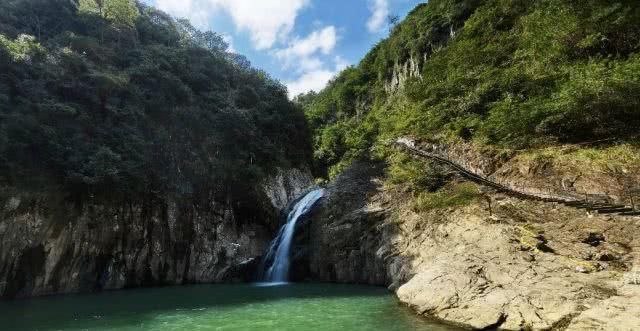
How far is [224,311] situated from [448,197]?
11.3 metres

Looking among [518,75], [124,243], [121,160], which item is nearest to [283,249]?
[124,243]

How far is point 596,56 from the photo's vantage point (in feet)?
73.6

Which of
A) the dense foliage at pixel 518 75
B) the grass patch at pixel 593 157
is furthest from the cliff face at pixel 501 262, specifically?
the dense foliage at pixel 518 75

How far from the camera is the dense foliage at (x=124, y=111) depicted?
70.8 feet

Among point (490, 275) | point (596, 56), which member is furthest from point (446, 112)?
point (490, 275)

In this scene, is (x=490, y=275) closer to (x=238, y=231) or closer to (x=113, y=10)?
(x=238, y=231)

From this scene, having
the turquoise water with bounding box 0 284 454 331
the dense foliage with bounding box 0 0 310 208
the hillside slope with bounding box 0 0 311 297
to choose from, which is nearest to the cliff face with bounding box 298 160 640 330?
the turquoise water with bounding box 0 284 454 331

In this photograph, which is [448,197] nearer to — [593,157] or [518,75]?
[593,157]

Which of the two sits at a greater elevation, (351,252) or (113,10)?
(113,10)

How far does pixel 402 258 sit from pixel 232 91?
80.0 ft

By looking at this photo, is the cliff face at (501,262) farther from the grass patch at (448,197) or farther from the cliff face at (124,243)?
the cliff face at (124,243)

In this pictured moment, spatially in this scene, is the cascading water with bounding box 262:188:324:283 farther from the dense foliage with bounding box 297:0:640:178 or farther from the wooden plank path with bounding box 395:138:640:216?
the wooden plank path with bounding box 395:138:640:216

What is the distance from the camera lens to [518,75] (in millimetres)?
24734

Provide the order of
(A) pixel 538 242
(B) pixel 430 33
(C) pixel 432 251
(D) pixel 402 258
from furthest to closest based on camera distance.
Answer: (B) pixel 430 33
(D) pixel 402 258
(C) pixel 432 251
(A) pixel 538 242
